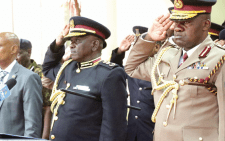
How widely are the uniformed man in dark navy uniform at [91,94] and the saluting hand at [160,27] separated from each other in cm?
33

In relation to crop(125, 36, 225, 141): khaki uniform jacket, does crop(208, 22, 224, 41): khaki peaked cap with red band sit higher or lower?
higher

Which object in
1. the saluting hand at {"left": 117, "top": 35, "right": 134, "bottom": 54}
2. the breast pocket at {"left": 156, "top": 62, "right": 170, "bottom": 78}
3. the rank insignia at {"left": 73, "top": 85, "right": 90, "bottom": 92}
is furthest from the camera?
the saluting hand at {"left": 117, "top": 35, "right": 134, "bottom": 54}

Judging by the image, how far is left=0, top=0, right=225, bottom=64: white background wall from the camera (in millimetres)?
5156

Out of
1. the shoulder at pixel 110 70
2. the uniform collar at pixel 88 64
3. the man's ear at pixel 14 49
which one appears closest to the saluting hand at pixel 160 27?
the shoulder at pixel 110 70

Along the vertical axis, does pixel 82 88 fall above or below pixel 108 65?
below

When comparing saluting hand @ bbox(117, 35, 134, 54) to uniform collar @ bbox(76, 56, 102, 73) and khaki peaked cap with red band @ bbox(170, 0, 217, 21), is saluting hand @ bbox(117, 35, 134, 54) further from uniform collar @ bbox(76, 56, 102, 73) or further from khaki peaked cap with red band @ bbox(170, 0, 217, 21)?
khaki peaked cap with red band @ bbox(170, 0, 217, 21)

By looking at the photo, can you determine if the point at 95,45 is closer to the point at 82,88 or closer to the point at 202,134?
the point at 82,88

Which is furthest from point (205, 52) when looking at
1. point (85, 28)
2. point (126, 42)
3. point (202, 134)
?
point (126, 42)

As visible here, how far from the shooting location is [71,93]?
221 centimetres

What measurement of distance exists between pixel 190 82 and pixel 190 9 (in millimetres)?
433

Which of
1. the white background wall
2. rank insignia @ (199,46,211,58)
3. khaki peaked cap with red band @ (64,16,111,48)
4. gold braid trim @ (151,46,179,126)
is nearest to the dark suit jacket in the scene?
khaki peaked cap with red band @ (64,16,111,48)

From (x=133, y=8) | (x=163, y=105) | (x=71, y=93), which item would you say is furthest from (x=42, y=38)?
(x=163, y=105)

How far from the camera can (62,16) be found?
541 centimetres

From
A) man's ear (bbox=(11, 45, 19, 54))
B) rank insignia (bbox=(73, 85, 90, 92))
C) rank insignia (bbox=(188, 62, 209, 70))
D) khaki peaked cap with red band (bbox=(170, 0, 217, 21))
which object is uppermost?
khaki peaked cap with red band (bbox=(170, 0, 217, 21))
